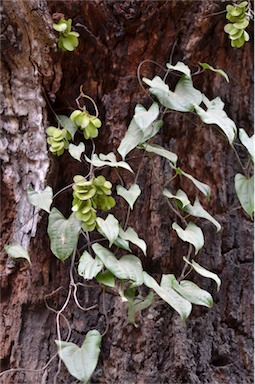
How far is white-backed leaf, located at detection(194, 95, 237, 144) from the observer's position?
Answer: 115 centimetres

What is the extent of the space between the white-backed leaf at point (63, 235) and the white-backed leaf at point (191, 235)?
23cm

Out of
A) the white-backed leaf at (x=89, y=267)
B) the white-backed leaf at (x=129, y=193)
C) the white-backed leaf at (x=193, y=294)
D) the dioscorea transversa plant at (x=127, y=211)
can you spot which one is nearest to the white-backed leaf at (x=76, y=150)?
the dioscorea transversa plant at (x=127, y=211)

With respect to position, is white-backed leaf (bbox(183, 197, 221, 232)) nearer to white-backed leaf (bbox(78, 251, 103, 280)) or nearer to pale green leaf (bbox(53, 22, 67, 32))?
white-backed leaf (bbox(78, 251, 103, 280))

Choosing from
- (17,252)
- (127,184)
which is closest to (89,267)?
(17,252)

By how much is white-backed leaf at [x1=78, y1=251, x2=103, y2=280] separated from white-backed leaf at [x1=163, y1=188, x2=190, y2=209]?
0.23 meters

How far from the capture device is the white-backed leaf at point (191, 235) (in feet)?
3.69

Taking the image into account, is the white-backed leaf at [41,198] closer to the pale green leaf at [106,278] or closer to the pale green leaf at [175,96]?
the pale green leaf at [106,278]

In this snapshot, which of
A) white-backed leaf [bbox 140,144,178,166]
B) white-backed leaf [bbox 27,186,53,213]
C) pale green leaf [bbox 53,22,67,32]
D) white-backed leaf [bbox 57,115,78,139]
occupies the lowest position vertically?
white-backed leaf [bbox 27,186,53,213]

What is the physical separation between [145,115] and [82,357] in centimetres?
54

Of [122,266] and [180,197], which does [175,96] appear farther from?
[122,266]

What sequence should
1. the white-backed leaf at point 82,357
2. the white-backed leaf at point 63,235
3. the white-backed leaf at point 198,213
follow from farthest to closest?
the white-backed leaf at point 198,213 → the white-backed leaf at point 63,235 → the white-backed leaf at point 82,357

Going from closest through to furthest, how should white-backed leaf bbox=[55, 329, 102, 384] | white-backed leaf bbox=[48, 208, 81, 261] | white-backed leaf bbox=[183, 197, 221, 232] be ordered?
white-backed leaf bbox=[55, 329, 102, 384]
white-backed leaf bbox=[48, 208, 81, 261]
white-backed leaf bbox=[183, 197, 221, 232]

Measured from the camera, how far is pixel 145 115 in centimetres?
114

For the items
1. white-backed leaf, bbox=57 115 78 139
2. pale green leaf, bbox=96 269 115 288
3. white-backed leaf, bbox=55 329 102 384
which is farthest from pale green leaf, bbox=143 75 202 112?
white-backed leaf, bbox=55 329 102 384
